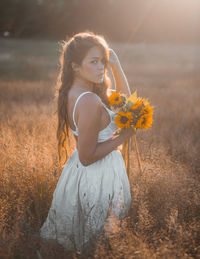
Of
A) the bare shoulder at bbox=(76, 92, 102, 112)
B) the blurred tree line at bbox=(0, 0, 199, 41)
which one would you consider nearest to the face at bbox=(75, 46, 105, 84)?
the bare shoulder at bbox=(76, 92, 102, 112)

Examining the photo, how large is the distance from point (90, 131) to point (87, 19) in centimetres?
4269

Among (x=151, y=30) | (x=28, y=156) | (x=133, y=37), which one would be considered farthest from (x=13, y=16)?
(x=28, y=156)

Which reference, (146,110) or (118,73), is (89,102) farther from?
(118,73)

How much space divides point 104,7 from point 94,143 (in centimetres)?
4502

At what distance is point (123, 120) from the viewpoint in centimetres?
212

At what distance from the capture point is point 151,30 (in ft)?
133

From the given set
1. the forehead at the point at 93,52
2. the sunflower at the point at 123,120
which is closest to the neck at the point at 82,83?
the forehead at the point at 93,52

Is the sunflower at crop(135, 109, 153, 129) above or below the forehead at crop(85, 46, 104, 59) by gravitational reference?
below

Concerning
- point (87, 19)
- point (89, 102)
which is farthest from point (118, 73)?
point (87, 19)

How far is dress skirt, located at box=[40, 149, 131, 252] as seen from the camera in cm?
219

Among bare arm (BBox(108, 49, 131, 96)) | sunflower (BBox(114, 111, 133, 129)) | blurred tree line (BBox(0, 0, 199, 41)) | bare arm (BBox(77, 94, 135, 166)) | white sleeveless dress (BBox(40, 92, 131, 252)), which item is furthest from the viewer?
blurred tree line (BBox(0, 0, 199, 41))

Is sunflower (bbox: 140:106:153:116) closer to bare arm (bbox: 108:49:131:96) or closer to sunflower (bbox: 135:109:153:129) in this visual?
sunflower (bbox: 135:109:153:129)

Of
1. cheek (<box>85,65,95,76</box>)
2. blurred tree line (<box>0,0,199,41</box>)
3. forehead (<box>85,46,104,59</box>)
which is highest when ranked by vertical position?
blurred tree line (<box>0,0,199,41</box>)

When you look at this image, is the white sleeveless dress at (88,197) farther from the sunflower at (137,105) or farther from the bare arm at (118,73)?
the bare arm at (118,73)
